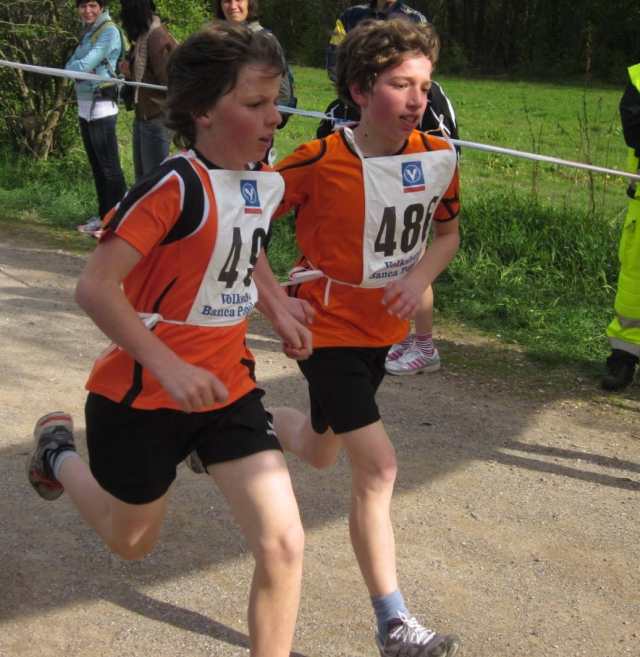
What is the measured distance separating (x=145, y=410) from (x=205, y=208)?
0.53m

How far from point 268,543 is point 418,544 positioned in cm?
139

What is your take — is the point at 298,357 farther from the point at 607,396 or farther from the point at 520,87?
the point at 520,87

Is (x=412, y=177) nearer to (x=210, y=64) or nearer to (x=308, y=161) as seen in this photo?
(x=308, y=161)

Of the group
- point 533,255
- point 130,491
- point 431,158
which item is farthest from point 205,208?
point 533,255

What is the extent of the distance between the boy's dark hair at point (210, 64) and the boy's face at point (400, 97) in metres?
0.60

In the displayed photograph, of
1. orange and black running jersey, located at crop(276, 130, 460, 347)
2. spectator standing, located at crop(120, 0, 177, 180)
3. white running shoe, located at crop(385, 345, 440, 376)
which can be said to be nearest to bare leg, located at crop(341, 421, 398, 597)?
orange and black running jersey, located at crop(276, 130, 460, 347)

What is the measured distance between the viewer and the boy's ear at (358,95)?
3.59 meters

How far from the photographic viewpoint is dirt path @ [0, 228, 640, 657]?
3.47 metres

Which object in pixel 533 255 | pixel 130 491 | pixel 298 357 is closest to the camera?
pixel 130 491

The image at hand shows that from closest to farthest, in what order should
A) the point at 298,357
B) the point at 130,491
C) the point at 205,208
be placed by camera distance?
the point at 205,208
the point at 130,491
the point at 298,357

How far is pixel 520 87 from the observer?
26672mm

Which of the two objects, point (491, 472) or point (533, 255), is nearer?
point (491, 472)

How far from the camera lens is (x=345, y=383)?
11.4 feet

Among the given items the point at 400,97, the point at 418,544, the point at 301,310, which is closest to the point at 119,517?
the point at 301,310
